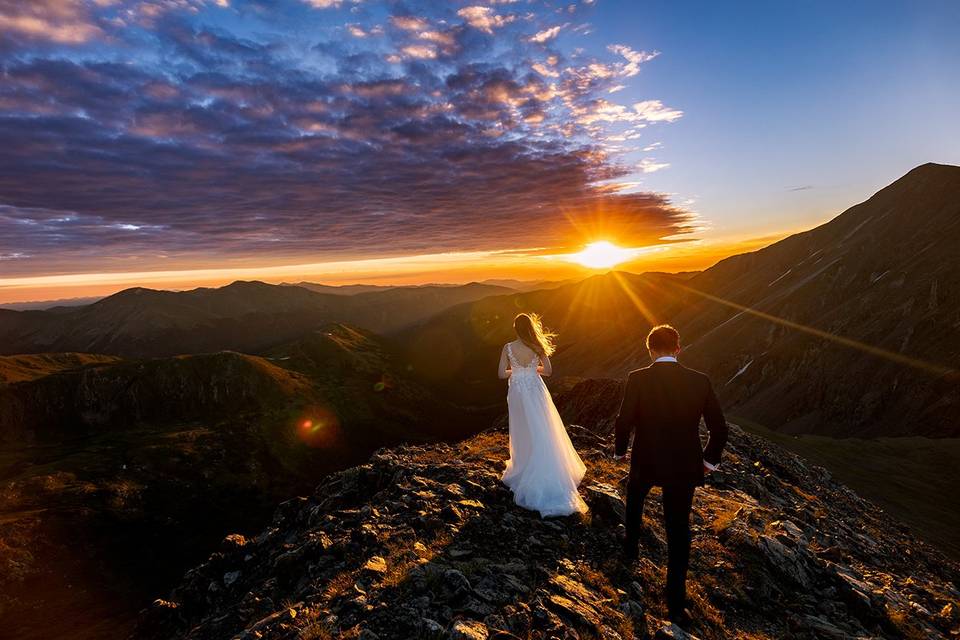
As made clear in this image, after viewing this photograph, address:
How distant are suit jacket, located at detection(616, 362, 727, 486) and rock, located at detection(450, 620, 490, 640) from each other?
3.40 meters

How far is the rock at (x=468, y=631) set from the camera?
638 cm

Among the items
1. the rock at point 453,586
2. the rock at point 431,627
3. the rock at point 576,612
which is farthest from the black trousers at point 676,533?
the rock at point 431,627

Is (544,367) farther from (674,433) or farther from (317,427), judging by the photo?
(317,427)

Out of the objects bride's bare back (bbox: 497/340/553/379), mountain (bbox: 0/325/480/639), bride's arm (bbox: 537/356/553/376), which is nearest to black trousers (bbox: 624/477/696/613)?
bride's arm (bbox: 537/356/553/376)

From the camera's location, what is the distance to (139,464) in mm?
124812

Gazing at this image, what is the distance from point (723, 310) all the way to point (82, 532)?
182 meters

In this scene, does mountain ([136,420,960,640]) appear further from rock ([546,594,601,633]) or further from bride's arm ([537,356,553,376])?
bride's arm ([537,356,553,376])

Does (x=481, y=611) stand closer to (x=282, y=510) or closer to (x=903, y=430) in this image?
(x=282, y=510)

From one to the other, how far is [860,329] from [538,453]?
380 feet

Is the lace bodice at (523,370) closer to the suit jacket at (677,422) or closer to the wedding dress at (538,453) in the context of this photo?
the wedding dress at (538,453)

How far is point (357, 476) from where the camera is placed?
16672 mm

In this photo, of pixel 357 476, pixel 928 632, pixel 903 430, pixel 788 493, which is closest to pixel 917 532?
pixel 788 493

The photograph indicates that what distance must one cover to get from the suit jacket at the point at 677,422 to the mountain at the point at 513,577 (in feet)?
8.12

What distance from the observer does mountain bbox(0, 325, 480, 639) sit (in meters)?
81.1
